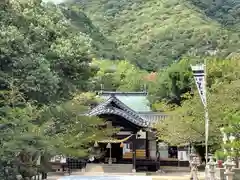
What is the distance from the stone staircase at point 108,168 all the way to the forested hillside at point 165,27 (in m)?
40.5

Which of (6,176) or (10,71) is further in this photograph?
(10,71)

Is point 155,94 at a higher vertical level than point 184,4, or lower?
lower

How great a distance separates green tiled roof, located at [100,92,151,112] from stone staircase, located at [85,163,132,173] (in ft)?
39.9

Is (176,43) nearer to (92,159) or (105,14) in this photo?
(105,14)

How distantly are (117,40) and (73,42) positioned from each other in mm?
63917

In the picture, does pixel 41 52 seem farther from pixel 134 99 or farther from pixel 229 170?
pixel 134 99

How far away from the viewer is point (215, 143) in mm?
27422

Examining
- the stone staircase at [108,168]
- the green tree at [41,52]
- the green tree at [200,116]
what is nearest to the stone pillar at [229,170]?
the green tree at [200,116]

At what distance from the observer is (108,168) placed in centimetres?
3275

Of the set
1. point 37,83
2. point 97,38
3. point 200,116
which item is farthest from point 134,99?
point 97,38

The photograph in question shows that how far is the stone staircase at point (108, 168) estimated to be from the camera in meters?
32.3

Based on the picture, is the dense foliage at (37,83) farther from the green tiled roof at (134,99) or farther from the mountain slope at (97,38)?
the mountain slope at (97,38)

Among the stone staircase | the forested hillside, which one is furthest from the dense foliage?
the forested hillside

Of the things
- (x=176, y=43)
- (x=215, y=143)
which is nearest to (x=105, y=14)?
(x=176, y=43)
